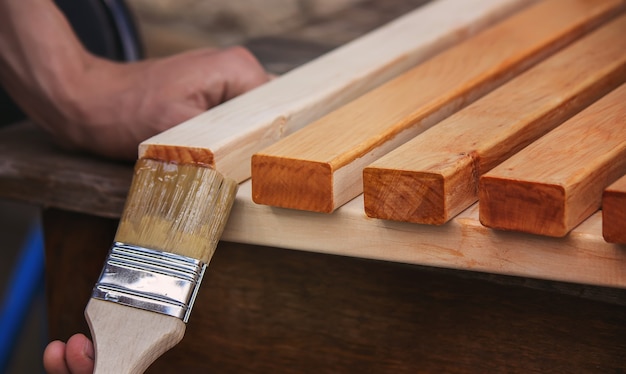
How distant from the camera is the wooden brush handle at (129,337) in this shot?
85 cm

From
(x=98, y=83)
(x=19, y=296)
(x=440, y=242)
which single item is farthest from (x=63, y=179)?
(x=19, y=296)

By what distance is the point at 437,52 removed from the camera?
1.25 metres

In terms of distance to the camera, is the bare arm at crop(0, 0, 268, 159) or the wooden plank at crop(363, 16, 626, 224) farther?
the bare arm at crop(0, 0, 268, 159)

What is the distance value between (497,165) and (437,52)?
41cm

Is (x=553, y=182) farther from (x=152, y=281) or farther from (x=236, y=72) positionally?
(x=236, y=72)

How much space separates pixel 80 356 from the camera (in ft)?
2.96

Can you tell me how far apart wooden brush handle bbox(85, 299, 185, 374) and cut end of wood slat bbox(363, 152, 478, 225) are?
0.69 ft

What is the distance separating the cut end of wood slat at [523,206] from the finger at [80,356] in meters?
0.40

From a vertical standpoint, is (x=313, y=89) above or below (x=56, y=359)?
above

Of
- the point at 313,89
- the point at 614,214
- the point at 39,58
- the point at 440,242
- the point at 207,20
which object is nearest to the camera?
the point at 614,214

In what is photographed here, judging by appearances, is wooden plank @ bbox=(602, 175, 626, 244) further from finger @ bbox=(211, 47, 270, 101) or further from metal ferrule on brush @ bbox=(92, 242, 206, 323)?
finger @ bbox=(211, 47, 270, 101)

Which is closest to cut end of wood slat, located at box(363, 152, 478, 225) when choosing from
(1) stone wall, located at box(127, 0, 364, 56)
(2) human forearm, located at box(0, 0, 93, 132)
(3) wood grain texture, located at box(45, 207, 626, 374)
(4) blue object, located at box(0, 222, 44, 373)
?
(3) wood grain texture, located at box(45, 207, 626, 374)

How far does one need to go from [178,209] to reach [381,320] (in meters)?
0.25

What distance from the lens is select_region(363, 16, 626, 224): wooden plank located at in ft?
2.67
